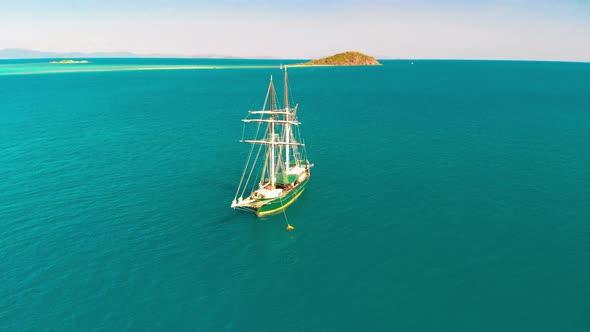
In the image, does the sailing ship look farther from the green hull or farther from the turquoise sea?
the turquoise sea

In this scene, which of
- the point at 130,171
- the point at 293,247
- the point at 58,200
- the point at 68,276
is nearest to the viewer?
the point at 68,276

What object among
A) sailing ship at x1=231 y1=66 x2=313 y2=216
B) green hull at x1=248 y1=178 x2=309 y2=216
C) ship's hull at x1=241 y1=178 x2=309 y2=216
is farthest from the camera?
sailing ship at x1=231 y1=66 x2=313 y2=216

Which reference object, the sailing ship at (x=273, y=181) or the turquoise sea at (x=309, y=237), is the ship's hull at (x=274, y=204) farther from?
the turquoise sea at (x=309, y=237)

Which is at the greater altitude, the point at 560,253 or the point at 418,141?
the point at 418,141

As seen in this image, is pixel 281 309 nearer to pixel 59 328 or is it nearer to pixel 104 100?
pixel 59 328

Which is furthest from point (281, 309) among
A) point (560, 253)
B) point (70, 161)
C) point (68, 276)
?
point (70, 161)

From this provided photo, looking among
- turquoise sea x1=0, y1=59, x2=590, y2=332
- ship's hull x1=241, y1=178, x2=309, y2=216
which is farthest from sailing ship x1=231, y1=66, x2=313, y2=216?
turquoise sea x1=0, y1=59, x2=590, y2=332

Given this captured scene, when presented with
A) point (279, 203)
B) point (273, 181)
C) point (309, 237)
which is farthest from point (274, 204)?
point (309, 237)

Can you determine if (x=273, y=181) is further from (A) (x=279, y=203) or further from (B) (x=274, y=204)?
(B) (x=274, y=204)
